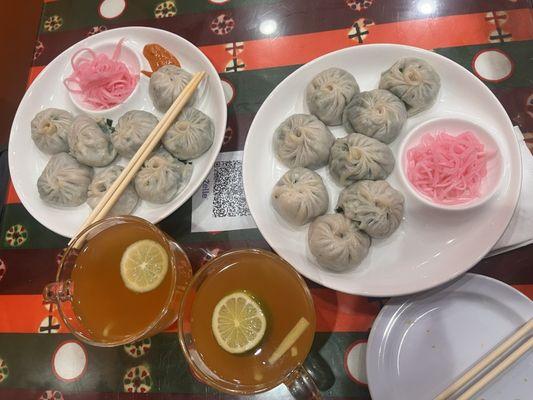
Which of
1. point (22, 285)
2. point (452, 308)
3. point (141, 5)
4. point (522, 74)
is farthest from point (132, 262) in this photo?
point (522, 74)

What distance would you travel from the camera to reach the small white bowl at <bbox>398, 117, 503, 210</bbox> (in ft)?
4.63

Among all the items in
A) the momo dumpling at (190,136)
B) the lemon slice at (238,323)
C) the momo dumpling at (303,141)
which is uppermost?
the momo dumpling at (190,136)

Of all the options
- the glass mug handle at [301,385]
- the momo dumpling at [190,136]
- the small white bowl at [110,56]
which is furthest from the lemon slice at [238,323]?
the small white bowl at [110,56]

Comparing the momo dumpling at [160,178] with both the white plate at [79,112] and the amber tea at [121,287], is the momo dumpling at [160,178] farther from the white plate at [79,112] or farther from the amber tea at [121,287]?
the amber tea at [121,287]

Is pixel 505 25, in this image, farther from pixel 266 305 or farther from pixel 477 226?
pixel 266 305

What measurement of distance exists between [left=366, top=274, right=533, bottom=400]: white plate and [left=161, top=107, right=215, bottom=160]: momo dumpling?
0.97 metres

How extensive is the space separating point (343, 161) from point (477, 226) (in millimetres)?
529

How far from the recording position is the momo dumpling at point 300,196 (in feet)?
4.90

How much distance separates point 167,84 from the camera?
5.85ft

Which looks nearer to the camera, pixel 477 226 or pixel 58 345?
pixel 477 226

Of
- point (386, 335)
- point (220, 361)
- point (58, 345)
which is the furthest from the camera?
point (58, 345)

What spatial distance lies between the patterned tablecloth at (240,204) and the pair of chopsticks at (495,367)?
0.83 ft

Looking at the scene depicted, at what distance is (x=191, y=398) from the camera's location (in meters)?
1.62

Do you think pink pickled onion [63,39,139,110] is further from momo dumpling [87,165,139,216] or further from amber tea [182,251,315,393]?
amber tea [182,251,315,393]
